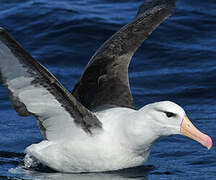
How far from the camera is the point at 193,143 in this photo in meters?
8.82

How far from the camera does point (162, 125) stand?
285 inches

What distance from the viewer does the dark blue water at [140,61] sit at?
802cm

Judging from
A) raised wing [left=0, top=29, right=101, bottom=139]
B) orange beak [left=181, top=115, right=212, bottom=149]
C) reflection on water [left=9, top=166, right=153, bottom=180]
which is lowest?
reflection on water [left=9, top=166, right=153, bottom=180]

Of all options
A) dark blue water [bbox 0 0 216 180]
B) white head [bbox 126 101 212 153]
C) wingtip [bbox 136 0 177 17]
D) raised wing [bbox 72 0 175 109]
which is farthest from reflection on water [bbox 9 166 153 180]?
wingtip [bbox 136 0 177 17]

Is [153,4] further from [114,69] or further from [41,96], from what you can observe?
[41,96]

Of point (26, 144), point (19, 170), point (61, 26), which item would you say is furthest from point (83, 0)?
point (19, 170)

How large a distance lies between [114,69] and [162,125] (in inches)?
75.8

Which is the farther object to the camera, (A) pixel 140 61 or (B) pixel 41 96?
(A) pixel 140 61

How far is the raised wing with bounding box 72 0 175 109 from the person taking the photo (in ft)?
28.3

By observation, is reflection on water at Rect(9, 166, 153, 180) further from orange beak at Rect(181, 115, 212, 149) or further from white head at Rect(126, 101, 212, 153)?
orange beak at Rect(181, 115, 212, 149)

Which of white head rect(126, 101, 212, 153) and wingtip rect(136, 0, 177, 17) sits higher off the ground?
wingtip rect(136, 0, 177, 17)

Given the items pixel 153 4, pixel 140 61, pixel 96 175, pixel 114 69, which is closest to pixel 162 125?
pixel 96 175

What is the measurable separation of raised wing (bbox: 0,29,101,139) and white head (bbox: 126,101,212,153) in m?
0.49

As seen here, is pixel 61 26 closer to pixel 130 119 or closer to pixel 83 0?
pixel 83 0
